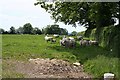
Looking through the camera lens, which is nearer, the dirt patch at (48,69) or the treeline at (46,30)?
the dirt patch at (48,69)

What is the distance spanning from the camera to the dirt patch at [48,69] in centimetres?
1555

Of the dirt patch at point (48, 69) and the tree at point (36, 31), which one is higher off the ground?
the tree at point (36, 31)

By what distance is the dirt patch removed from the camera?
15.5 m

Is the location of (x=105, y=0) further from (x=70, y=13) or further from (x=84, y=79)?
(x=84, y=79)

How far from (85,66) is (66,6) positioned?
1475 centimetres

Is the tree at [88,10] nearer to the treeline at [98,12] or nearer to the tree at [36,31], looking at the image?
the treeline at [98,12]

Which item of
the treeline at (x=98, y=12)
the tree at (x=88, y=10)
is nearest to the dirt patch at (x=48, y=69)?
the treeline at (x=98, y=12)

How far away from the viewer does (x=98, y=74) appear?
1523 centimetres

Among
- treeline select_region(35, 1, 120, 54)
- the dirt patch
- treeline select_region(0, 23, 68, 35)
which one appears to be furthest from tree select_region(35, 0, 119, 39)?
treeline select_region(0, 23, 68, 35)

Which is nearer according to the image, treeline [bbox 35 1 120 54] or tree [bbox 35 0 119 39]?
treeline [bbox 35 1 120 54]

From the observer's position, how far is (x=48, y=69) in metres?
16.9

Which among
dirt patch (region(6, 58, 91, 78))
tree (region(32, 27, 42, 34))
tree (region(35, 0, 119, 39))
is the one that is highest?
tree (region(35, 0, 119, 39))

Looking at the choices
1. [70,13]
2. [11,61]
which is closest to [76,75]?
[11,61]

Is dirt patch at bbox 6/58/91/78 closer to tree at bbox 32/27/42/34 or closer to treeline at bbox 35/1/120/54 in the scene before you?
treeline at bbox 35/1/120/54
